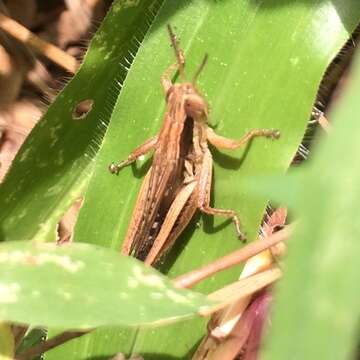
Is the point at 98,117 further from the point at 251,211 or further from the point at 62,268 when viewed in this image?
the point at 62,268

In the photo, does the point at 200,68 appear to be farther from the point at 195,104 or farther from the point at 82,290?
the point at 82,290

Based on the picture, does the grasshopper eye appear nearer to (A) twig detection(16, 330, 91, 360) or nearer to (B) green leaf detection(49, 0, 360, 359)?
(B) green leaf detection(49, 0, 360, 359)

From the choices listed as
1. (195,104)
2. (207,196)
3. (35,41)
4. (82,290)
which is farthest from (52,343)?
(35,41)

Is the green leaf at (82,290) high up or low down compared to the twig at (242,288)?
down

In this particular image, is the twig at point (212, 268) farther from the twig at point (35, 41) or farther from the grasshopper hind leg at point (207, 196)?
the twig at point (35, 41)

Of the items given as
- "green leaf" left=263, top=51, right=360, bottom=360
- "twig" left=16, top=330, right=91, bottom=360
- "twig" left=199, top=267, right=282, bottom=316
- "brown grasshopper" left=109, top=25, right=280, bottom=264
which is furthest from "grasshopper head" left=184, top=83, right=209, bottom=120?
"green leaf" left=263, top=51, right=360, bottom=360

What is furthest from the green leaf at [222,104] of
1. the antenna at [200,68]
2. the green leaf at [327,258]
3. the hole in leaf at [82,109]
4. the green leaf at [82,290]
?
the green leaf at [327,258]

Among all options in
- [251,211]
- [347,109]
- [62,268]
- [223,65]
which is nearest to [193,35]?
[223,65]
